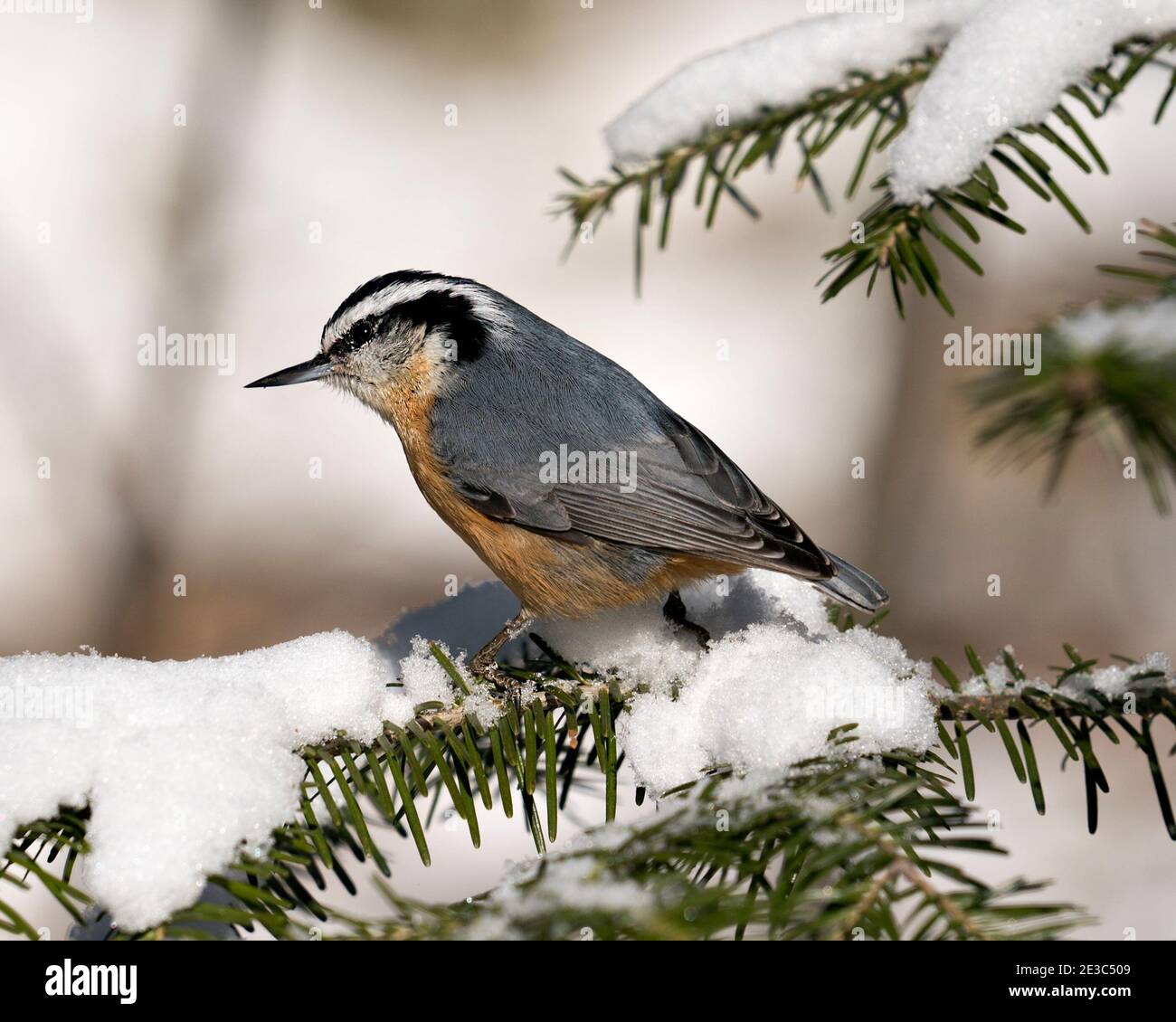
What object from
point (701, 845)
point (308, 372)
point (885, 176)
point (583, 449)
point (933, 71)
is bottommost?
point (701, 845)

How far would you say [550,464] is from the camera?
2.24 metres

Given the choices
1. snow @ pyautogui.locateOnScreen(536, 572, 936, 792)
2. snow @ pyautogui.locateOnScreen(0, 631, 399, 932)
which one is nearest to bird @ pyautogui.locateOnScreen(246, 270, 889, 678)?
snow @ pyautogui.locateOnScreen(536, 572, 936, 792)

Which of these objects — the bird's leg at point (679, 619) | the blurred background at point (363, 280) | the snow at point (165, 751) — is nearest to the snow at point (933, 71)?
the bird's leg at point (679, 619)

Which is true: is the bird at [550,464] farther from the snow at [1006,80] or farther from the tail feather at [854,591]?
the snow at [1006,80]

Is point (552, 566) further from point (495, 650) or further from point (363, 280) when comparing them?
point (363, 280)

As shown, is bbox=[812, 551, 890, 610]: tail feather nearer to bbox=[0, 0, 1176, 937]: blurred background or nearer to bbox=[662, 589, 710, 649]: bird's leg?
bbox=[662, 589, 710, 649]: bird's leg

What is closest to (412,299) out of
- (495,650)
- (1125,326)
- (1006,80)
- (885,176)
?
(495,650)

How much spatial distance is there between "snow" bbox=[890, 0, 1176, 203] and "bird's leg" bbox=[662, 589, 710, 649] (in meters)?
0.79

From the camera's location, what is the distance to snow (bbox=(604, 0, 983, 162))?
1601 millimetres

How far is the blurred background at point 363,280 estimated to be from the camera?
3.59m

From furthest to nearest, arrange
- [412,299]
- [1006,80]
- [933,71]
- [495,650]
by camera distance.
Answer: [412,299] → [495,650] → [933,71] → [1006,80]

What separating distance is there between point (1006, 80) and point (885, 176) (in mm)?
189

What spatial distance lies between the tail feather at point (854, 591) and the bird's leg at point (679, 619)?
0.76 feet
